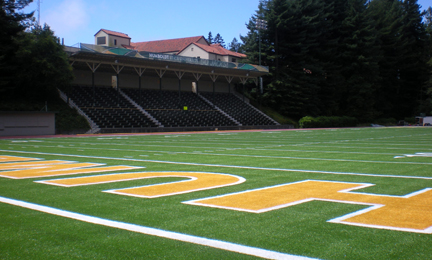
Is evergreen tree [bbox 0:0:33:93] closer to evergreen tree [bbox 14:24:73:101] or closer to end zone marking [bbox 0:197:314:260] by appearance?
evergreen tree [bbox 14:24:73:101]

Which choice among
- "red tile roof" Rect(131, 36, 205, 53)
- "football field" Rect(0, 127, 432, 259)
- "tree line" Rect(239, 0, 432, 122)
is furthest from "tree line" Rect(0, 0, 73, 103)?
"red tile roof" Rect(131, 36, 205, 53)

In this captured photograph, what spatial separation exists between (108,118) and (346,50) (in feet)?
140

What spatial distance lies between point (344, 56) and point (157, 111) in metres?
34.4

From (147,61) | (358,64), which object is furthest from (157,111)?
(358,64)

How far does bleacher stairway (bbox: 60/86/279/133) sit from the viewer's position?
34088mm

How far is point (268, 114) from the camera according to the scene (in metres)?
50.9

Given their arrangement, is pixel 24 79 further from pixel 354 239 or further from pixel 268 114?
pixel 354 239

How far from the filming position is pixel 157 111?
128 ft

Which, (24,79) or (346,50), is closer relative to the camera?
(24,79)

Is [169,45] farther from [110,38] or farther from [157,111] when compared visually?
[157,111]

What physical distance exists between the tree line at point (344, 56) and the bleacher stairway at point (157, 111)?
25.1 feet

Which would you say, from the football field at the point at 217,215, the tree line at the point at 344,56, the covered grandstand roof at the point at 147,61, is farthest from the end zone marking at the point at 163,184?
the tree line at the point at 344,56

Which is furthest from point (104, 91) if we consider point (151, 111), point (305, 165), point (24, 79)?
point (305, 165)

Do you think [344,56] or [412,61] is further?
[412,61]
